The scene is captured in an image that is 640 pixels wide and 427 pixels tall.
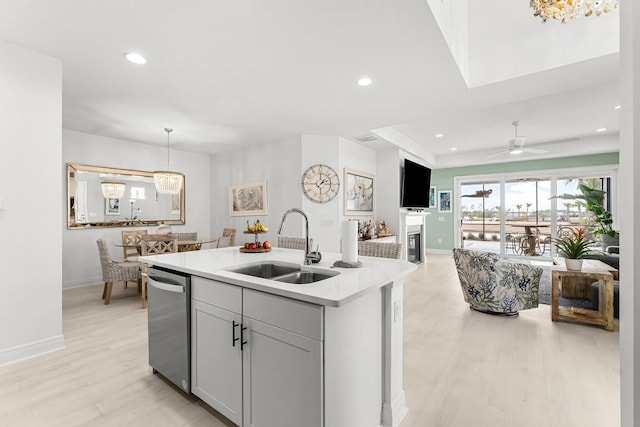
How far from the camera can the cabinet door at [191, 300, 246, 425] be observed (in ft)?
5.07

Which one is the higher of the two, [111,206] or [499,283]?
[111,206]

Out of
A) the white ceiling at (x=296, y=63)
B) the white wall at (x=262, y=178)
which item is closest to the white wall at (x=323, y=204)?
the white wall at (x=262, y=178)

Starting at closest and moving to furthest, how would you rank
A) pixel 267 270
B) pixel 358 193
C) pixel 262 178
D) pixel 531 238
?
pixel 267 270, pixel 262 178, pixel 358 193, pixel 531 238

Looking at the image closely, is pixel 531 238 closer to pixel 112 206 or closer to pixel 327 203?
pixel 327 203

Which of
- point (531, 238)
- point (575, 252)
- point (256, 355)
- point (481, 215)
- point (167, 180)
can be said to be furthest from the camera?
point (481, 215)

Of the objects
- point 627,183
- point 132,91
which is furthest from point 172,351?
point 132,91

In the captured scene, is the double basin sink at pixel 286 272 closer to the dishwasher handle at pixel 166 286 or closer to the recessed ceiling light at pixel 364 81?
the dishwasher handle at pixel 166 286

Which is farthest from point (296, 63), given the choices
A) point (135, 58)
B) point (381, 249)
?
point (381, 249)

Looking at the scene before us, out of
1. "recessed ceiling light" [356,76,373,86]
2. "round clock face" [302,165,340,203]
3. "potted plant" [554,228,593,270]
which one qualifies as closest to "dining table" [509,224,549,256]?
"potted plant" [554,228,593,270]

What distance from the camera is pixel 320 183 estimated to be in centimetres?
496

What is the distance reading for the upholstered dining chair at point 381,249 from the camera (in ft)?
8.00

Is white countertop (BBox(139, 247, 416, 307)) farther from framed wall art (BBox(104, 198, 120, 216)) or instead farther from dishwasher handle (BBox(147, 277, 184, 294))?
framed wall art (BBox(104, 198, 120, 216))

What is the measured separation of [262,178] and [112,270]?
8.82 feet

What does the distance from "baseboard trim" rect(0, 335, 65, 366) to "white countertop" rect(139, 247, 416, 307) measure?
54.9 inches
